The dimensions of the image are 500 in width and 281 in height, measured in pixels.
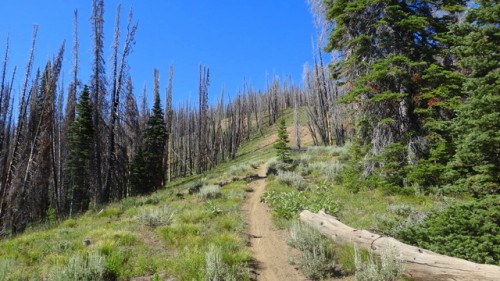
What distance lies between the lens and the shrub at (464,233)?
15.7 feet

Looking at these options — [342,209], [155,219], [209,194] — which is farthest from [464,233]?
[209,194]

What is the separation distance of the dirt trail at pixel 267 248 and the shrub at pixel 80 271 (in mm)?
3358

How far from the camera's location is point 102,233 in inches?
314

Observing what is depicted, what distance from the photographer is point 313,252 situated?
20.2ft

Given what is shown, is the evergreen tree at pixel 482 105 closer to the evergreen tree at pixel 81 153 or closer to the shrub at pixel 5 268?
the shrub at pixel 5 268

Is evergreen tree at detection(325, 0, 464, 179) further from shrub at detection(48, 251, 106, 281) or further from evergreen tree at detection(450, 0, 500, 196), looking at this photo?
shrub at detection(48, 251, 106, 281)

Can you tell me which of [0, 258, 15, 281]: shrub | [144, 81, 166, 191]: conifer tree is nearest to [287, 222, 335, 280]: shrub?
[0, 258, 15, 281]: shrub

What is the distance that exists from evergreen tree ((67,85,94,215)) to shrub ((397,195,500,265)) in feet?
88.1

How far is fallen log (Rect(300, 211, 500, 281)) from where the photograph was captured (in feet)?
13.3

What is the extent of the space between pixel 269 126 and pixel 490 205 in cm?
6695

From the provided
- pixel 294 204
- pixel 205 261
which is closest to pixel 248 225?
pixel 294 204

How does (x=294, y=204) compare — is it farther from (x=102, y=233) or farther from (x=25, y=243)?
(x=25, y=243)

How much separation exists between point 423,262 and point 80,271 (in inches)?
258

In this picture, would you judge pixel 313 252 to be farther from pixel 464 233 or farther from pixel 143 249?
pixel 143 249
